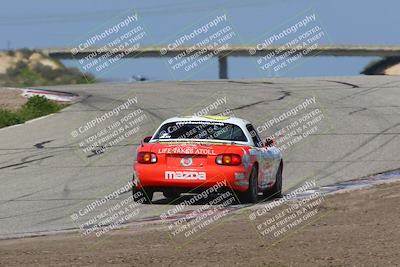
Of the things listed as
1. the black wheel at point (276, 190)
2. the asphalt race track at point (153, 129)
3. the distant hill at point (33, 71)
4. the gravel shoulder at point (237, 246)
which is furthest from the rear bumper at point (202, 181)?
the distant hill at point (33, 71)

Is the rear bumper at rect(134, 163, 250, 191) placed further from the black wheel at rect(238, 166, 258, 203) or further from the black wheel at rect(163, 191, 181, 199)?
the black wheel at rect(163, 191, 181, 199)

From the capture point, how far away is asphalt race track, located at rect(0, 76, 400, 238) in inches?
603

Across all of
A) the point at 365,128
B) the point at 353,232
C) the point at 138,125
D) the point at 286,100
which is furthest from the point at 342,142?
the point at 353,232

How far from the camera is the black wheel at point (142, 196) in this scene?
573 inches

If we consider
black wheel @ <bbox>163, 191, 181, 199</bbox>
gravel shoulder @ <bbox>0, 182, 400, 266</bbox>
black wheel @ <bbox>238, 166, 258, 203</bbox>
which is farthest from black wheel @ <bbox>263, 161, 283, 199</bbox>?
gravel shoulder @ <bbox>0, 182, 400, 266</bbox>

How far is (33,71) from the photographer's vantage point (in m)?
45.4

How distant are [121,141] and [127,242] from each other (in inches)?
477

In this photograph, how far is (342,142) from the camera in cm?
2269

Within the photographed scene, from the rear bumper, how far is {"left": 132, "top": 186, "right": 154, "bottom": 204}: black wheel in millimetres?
241

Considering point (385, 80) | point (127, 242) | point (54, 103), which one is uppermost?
point (54, 103)

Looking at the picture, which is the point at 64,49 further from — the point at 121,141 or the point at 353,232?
the point at 353,232

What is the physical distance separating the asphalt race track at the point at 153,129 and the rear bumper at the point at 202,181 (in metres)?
0.35

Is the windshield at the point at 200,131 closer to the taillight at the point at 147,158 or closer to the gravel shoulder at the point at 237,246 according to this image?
the taillight at the point at 147,158

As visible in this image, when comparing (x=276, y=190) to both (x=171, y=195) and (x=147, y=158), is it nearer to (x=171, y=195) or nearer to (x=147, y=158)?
(x=171, y=195)
